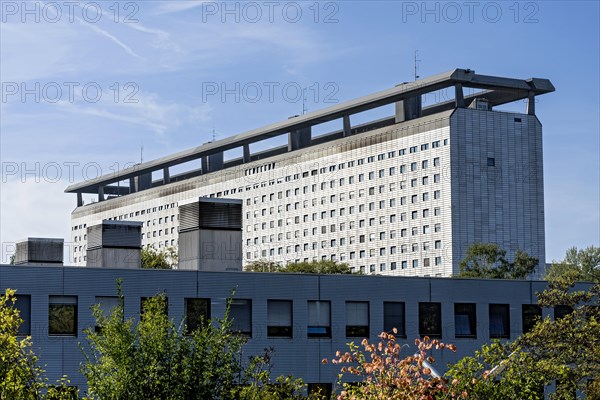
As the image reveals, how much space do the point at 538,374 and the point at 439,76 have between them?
123183 mm

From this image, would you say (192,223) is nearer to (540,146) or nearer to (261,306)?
(261,306)

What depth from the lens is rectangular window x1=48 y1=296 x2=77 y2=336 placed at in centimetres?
4694

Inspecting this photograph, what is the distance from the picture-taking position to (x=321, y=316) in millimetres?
51562

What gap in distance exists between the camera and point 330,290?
169 feet

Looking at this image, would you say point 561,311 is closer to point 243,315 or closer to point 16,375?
point 243,315

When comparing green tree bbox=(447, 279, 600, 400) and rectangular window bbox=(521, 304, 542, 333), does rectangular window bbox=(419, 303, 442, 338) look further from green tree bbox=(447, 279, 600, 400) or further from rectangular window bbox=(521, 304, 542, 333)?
green tree bbox=(447, 279, 600, 400)

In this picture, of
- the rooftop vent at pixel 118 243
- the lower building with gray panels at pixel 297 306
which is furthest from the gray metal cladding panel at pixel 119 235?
the lower building with gray panels at pixel 297 306

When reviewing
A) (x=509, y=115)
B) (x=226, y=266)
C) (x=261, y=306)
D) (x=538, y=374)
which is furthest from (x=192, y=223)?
(x=509, y=115)

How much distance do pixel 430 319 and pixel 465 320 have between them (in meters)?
1.91

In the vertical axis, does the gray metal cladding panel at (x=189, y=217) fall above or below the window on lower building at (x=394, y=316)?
above

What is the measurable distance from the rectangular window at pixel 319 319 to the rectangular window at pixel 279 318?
0.91 m

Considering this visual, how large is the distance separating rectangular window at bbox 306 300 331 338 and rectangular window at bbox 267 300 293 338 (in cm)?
91

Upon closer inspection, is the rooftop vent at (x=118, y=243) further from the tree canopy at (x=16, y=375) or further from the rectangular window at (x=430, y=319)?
the tree canopy at (x=16, y=375)

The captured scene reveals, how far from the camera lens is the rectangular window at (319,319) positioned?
168 ft
